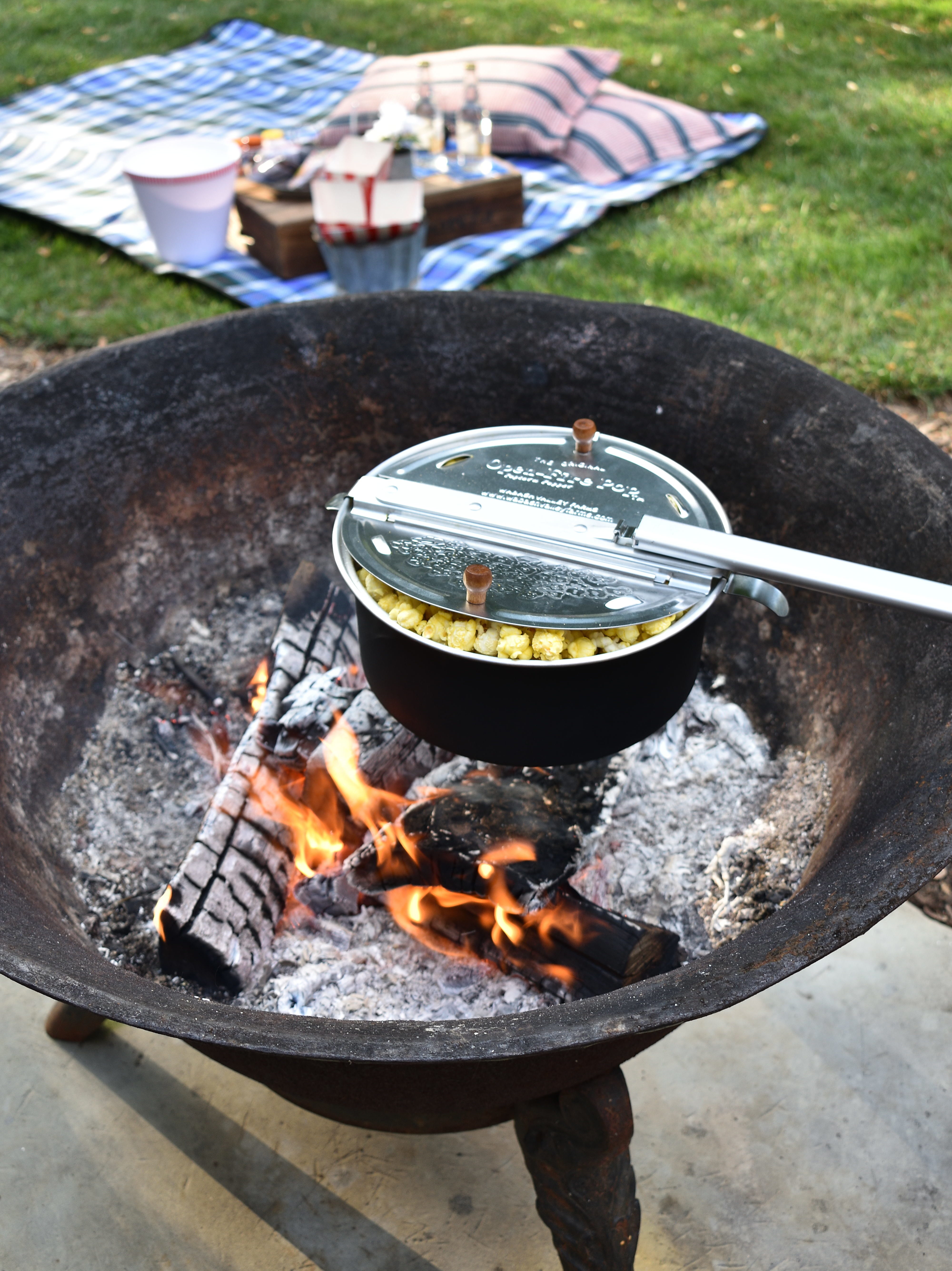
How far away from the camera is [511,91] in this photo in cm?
517

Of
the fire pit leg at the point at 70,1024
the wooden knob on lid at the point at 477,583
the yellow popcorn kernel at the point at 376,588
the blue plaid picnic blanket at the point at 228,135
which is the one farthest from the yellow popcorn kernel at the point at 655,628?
the blue plaid picnic blanket at the point at 228,135

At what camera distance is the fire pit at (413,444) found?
1.15m

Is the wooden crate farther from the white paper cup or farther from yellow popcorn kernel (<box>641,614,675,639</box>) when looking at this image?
yellow popcorn kernel (<box>641,614,675,639</box>)

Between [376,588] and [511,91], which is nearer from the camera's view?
[376,588]

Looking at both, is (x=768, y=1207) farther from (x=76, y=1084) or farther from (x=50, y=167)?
(x=50, y=167)

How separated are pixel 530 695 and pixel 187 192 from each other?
12.1ft

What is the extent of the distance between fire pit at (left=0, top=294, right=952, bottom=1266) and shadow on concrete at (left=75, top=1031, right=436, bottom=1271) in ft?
1.06

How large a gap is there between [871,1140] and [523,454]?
4.83ft

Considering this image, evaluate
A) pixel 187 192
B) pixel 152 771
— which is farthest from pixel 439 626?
pixel 187 192

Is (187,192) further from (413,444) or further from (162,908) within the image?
(162,908)

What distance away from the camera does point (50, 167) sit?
5312mm

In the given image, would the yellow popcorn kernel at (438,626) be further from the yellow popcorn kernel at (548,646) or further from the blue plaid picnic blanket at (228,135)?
the blue plaid picnic blanket at (228,135)

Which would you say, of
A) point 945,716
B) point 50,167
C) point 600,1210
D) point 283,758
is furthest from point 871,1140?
point 50,167

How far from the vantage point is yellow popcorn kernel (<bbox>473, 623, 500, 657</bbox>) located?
4.25 feet
